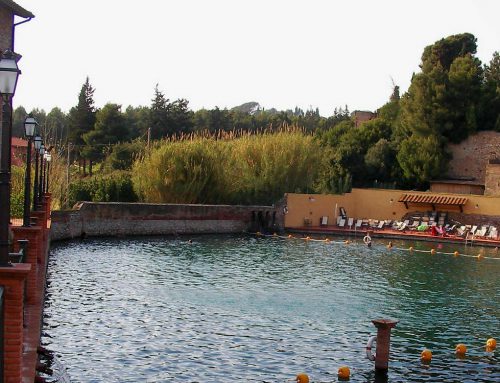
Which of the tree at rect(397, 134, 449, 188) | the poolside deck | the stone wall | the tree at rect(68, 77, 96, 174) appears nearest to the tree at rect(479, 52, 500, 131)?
the tree at rect(397, 134, 449, 188)

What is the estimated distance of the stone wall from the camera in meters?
34.7

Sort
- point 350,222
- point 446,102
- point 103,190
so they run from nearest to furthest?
point 103,190
point 350,222
point 446,102

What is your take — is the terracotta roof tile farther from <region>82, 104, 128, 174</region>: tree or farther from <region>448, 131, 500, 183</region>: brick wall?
<region>82, 104, 128, 174</region>: tree

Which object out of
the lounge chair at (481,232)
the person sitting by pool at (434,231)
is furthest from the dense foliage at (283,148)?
the lounge chair at (481,232)

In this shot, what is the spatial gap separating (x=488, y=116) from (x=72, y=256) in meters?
38.7

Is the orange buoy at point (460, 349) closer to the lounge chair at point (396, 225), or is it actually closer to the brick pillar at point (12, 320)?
the brick pillar at point (12, 320)

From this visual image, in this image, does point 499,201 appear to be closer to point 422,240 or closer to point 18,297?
point 422,240

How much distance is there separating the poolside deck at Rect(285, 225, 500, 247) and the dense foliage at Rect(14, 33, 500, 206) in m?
4.09

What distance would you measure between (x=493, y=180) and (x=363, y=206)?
400 inches

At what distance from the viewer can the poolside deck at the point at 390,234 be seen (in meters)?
38.7

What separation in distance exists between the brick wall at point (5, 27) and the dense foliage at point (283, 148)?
18019mm

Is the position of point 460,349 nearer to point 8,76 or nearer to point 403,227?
point 8,76

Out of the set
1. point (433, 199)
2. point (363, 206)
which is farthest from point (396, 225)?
point (363, 206)

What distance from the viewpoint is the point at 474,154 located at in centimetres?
5416
